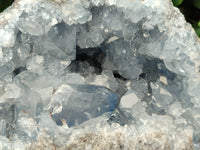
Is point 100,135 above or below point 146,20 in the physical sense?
below

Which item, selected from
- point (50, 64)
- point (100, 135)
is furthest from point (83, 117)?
point (50, 64)

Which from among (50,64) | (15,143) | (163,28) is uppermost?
(163,28)

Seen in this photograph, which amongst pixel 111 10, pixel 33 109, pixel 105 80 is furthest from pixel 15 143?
pixel 111 10

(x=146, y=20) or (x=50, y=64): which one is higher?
(x=146, y=20)

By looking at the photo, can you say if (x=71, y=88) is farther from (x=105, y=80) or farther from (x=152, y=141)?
(x=152, y=141)

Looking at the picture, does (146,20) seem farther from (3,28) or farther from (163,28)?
(3,28)

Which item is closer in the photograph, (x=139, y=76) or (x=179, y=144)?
(x=179, y=144)
